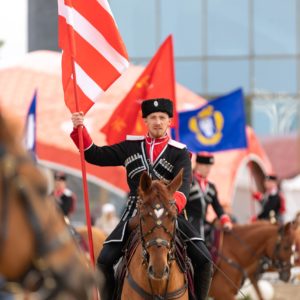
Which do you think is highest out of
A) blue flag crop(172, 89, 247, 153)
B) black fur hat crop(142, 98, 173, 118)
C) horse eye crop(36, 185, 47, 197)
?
horse eye crop(36, 185, 47, 197)

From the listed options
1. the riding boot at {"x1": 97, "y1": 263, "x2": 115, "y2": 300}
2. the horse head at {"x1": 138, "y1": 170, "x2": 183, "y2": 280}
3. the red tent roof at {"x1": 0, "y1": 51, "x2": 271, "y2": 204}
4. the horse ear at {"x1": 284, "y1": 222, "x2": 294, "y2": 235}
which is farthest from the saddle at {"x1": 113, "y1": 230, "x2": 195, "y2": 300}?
the red tent roof at {"x1": 0, "y1": 51, "x2": 271, "y2": 204}

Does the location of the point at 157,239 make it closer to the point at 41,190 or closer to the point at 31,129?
the point at 41,190

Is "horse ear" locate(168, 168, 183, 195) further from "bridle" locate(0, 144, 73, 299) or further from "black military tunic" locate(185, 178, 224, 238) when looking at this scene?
"black military tunic" locate(185, 178, 224, 238)

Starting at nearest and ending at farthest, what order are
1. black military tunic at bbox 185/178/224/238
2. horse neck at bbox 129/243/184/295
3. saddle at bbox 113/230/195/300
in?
horse neck at bbox 129/243/184/295 → saddle at bbox 113/230/195/300 → black military tunic at bbox 185/178/224/238

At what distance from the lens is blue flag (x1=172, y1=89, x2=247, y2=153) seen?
1948 cm

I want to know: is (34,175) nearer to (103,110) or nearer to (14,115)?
(14,115)

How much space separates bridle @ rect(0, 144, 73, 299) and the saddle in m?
4.18

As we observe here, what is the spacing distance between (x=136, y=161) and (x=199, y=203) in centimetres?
411

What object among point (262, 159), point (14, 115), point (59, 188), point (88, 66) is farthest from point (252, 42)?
point (14, 115)

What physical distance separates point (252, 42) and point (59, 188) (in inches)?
960

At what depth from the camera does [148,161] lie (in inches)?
298

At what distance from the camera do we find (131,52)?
1531 inches

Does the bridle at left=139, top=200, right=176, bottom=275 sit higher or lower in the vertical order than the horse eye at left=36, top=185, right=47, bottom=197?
lower

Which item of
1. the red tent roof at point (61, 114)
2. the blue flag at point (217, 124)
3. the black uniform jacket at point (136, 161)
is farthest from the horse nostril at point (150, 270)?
the red tent roof at point (61, 114)
